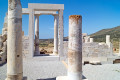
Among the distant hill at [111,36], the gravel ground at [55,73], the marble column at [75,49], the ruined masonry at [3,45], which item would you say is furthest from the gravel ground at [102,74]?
the distant hill at [111,36]

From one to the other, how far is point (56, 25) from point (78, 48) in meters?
10.3

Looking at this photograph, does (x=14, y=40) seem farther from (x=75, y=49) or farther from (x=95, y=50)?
(x=95, y=50)

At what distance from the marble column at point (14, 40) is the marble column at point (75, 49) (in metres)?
2.36

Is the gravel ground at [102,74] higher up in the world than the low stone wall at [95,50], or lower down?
lower down

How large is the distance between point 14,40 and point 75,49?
271 centimetres

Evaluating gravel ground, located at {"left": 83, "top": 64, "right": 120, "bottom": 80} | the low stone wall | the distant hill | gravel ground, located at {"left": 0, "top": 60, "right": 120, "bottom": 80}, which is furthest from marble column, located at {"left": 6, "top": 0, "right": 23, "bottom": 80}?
the distant hill

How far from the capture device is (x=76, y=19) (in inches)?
203

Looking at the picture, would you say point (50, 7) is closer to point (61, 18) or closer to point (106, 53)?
point (61, 18)

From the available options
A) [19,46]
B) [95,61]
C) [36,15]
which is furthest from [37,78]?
[36,15]

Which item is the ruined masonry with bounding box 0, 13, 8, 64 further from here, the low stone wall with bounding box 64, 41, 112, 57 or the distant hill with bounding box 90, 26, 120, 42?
the distant hill with bounding box 90, 26, 120, 42

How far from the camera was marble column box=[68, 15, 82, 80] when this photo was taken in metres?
5.10

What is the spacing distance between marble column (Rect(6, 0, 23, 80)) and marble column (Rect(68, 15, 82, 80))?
7.73 ft

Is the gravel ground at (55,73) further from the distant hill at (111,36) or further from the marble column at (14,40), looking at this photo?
the distant hill at (111,36)

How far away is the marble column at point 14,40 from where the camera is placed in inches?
206
